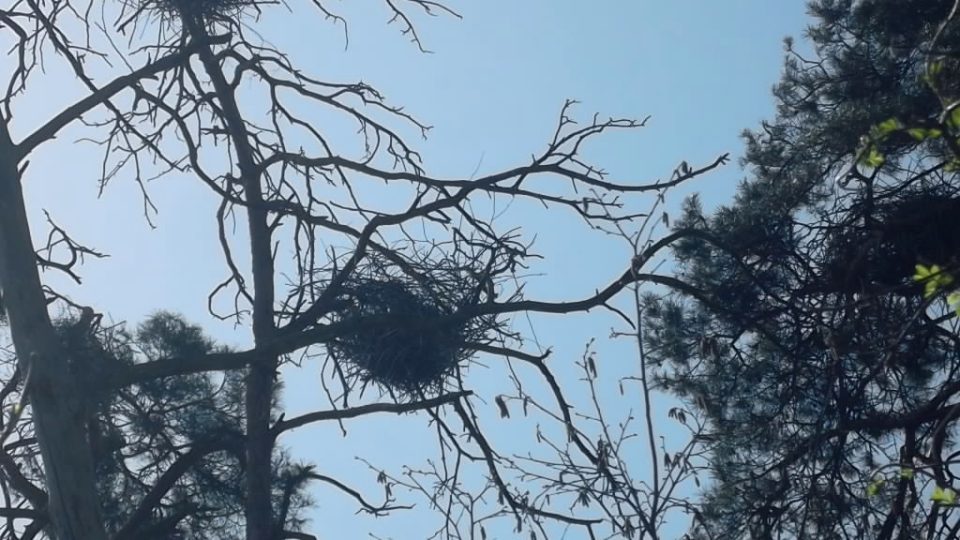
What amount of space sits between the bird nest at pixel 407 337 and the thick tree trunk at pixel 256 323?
0.31m

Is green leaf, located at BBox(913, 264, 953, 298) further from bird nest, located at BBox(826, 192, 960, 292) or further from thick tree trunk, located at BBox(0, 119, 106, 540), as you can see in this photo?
thick tree trunk, located at BBox(0, 119, 106, 540)

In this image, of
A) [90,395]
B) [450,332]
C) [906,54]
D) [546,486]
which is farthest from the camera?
[906,54]

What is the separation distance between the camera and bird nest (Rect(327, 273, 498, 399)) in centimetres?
606

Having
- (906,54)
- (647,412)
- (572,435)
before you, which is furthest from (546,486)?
(906,54)

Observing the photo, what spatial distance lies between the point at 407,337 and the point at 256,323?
0.72 meters

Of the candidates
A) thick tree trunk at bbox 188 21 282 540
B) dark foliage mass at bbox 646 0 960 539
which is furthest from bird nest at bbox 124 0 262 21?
dark foliage mass at bbox 646 0 960 539

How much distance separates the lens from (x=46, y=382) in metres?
5.44

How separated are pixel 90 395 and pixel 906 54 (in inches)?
186

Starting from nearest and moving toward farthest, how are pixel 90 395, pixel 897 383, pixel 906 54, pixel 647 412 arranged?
pixel 647 412, pixel 90 395, pixel 897 383, pixel 906 54

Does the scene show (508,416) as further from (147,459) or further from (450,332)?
(147,459)

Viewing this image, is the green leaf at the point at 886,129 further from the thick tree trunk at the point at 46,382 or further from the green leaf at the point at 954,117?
the thick tree trunk at the point at 46,382

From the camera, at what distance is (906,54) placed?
830cm

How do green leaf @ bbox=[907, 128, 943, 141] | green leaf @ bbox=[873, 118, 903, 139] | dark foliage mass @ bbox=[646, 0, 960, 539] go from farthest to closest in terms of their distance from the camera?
1. dark foliage mass @ bbox=[646, 0, 960, 539]
2. green leaf @ bbox=[873, 118, 903, 139]
3. green leaf @ bbox=[907, 128, 943, 141]

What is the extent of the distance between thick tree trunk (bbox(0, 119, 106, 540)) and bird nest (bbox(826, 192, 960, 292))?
2861 mm
